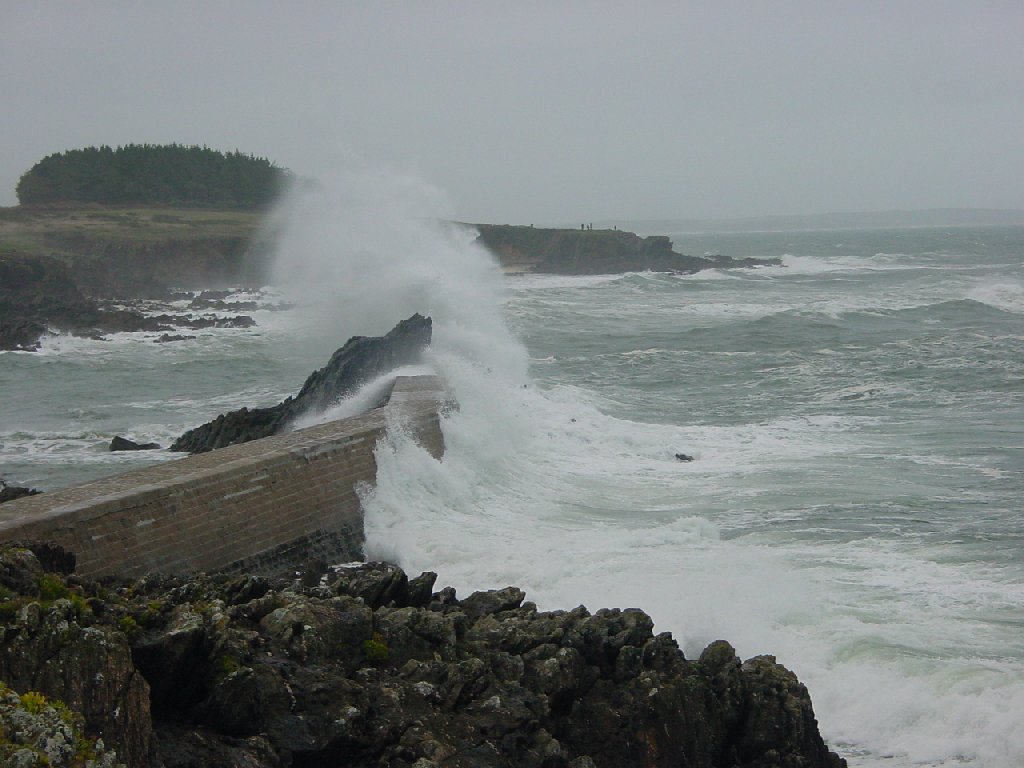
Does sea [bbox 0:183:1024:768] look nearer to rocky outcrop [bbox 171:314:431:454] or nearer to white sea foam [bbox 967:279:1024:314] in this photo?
rocky outcrop [bbox 171:314:431:454]

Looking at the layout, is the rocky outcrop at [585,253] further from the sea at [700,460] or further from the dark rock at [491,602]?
the dark rock at [491,602]

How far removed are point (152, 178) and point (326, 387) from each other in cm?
5875

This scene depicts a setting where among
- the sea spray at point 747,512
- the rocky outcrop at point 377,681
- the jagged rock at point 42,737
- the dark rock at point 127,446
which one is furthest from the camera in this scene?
the dark rock at point 127,446

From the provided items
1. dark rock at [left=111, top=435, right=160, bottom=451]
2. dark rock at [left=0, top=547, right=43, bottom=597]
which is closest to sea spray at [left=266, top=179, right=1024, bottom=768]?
dark rock at [left=0, top=547, right=43, bottom=597]

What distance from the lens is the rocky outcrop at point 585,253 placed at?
61934 mm

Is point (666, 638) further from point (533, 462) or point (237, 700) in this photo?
point (533, 462)

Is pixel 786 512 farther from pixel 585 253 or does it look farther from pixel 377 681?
pixel 585 253

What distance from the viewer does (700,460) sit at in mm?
14945

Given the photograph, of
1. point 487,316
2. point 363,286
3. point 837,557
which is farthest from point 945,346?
point 837,557

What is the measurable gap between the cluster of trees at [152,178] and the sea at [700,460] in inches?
1500

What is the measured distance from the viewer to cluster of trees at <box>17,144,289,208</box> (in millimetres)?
67438

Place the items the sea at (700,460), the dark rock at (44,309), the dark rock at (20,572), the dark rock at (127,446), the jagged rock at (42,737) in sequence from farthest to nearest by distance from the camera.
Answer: the dark rock at (44,309) → the dark rock at (127,446) → the sea at (700,460) → the dark rock at (20,572) → the jagged rock at (42,737)

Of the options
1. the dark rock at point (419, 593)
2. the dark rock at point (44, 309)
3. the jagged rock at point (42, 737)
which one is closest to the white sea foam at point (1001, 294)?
the dark rock at point (44, 309)

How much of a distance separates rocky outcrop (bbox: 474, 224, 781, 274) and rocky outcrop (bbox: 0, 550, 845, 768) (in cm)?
5382
